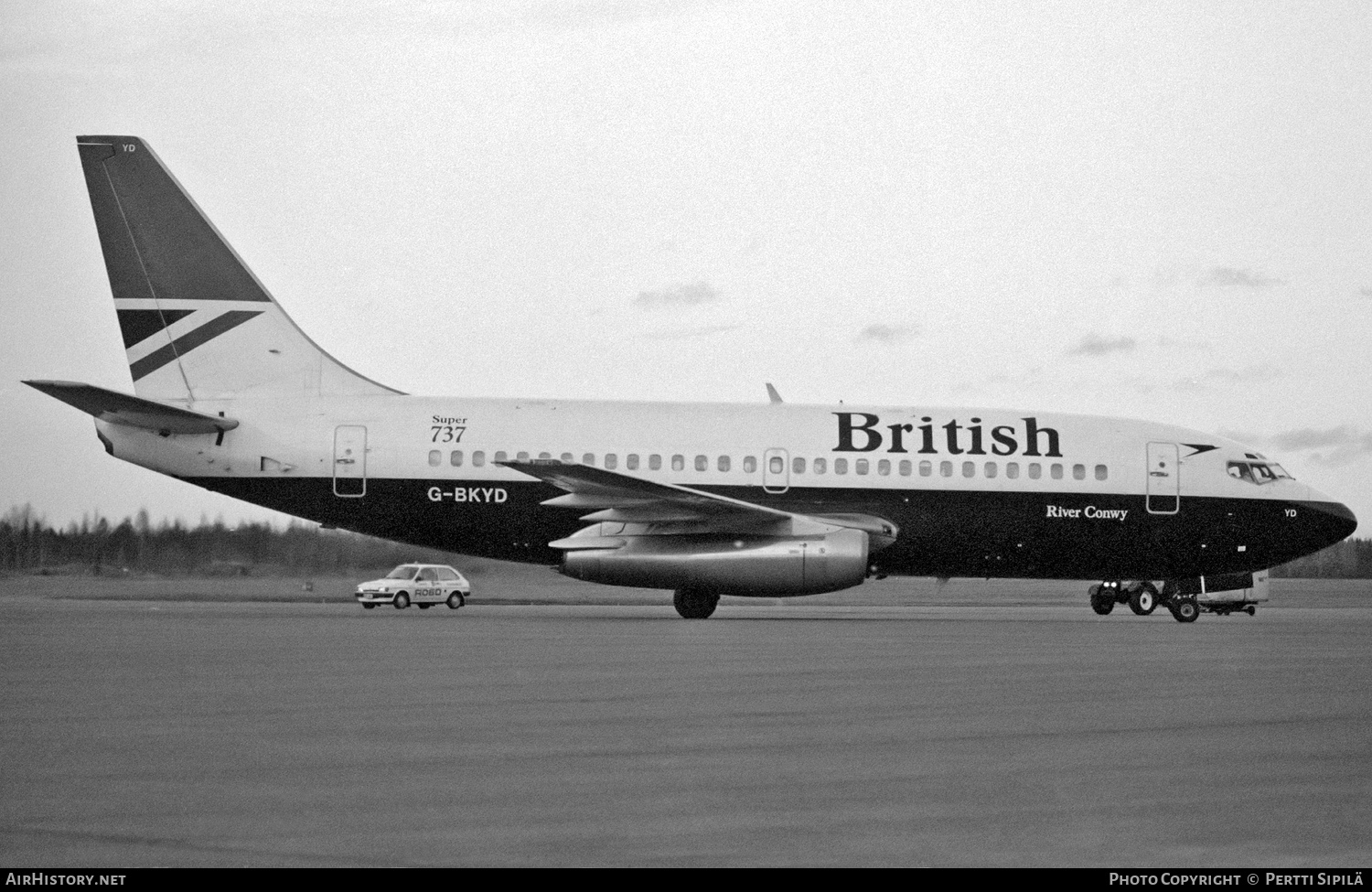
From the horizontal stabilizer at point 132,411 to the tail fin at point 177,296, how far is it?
3.32 ft

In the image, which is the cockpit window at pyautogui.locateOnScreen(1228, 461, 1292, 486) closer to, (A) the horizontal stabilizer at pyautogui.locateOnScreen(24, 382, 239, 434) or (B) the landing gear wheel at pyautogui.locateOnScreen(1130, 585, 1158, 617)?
(B) the landing gear wheel at pyautogui.locateOnScreen(1130, 585, 1158, 617)

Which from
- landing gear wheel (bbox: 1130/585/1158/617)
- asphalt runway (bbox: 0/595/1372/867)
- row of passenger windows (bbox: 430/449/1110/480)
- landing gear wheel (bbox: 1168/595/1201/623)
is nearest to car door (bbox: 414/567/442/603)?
row of passenger windows (bbox: 430/449/1110/480)

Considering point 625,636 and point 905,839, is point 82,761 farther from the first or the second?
point 625,636

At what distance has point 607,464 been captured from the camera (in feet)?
94.6

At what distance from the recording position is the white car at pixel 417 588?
1490 inches

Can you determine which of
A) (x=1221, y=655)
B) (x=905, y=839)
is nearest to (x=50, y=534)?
(x=1221, y=655)

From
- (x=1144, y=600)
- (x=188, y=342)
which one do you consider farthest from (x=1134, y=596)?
(x=188, y=342)

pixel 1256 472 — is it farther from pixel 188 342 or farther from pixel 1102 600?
pixel 188 342

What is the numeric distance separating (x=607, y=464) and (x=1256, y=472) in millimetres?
12437

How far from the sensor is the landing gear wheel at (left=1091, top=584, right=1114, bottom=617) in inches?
1371

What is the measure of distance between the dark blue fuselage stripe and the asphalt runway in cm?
1165

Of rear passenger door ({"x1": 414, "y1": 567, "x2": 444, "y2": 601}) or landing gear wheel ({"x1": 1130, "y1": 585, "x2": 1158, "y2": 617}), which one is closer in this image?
landing gear wheel ({"x1": 1130, "y1": 585, "x2": 1158, "y2": 617})

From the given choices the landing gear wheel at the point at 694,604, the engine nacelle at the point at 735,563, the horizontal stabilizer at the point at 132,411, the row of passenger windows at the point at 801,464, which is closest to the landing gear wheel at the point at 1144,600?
the row of passenger windows at the point at 801,464

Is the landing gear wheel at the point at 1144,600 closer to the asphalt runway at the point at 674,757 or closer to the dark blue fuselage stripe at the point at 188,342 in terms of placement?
the asphalt runway at the point at 674,757
